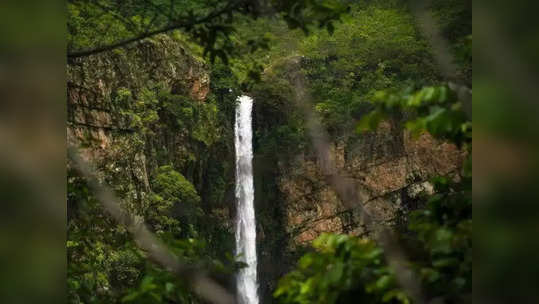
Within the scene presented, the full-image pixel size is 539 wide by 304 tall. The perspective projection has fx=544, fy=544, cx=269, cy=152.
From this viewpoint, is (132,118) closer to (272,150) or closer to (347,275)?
(272,150)

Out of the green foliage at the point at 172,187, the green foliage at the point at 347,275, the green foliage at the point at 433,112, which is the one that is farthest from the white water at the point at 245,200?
the green foliage at the point at 433,112

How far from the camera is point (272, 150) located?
18.0m

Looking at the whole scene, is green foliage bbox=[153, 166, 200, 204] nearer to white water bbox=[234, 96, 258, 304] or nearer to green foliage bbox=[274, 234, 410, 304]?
white water bbox=[234, 96, 258, 304]

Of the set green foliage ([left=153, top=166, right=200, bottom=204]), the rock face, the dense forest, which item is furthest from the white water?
green foliage ([left=153, top=166, right=200, bottom=204])

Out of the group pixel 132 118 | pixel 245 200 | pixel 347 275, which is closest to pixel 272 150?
pixel 245 200

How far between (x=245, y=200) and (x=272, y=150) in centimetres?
196

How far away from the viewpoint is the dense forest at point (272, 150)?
1385 mm

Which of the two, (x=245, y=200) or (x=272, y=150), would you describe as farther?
(x=272, y=150)

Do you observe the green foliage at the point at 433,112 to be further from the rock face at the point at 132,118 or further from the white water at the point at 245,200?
the white water at the point at 245,200

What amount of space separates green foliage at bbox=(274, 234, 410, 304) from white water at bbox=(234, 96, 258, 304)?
1490 cm

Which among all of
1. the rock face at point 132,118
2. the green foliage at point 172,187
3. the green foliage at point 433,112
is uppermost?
the rock face at point 132,118
